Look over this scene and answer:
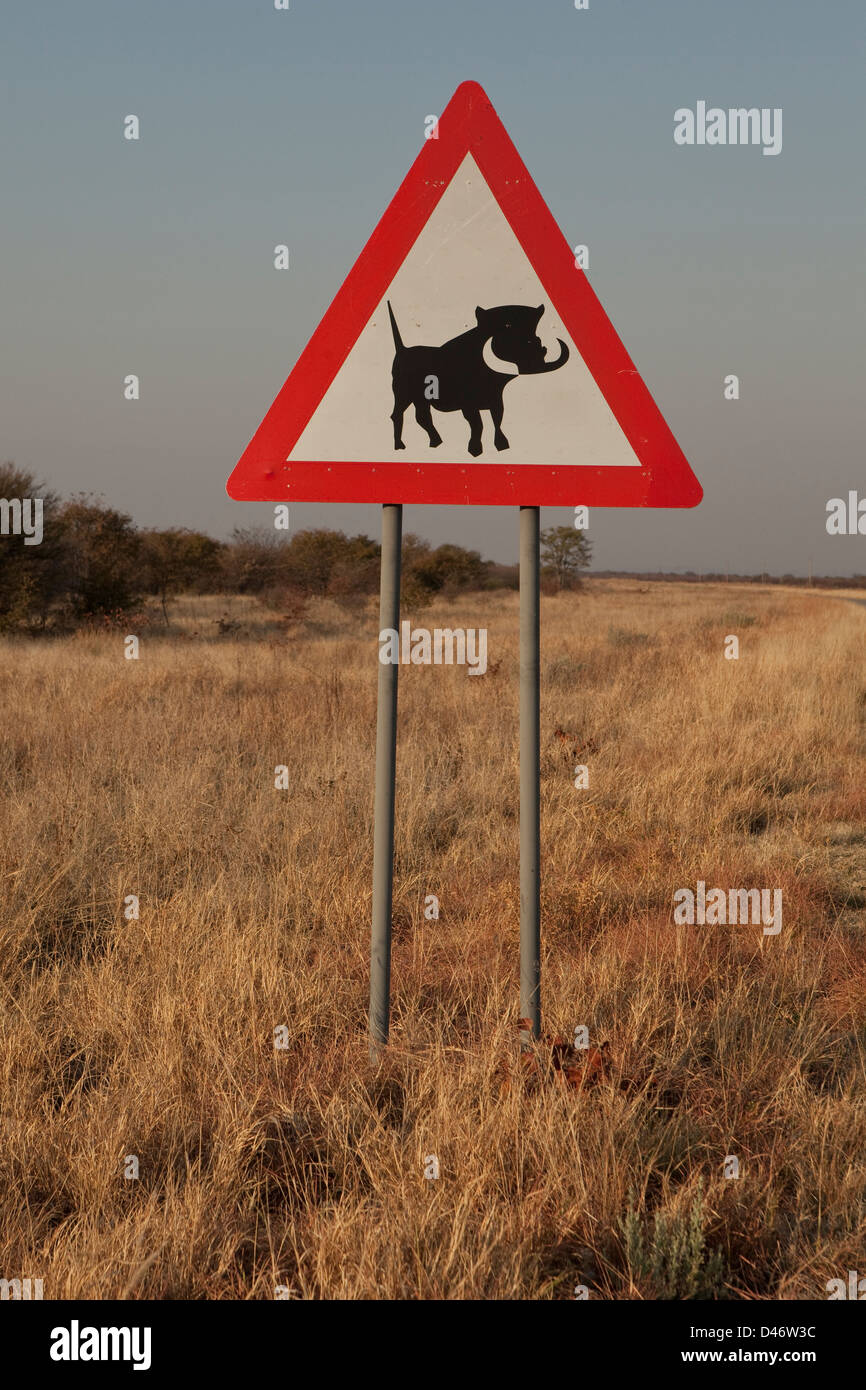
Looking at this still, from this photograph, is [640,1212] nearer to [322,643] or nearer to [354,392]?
[354,392]

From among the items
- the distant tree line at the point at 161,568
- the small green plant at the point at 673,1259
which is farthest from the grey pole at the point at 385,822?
the distant tree line at the point at 161,568

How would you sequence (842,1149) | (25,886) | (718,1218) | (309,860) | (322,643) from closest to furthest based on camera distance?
1. (718,1218)
2. (842,1149)
3. (25,886)
4. (309,860)
5. (322,643)

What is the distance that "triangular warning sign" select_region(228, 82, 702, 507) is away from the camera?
249cm

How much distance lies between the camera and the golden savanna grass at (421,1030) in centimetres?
186

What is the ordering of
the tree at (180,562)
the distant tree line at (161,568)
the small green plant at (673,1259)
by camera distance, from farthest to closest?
the tree at (180,562) < the distant tree line at (161,568) < the small green plant at (673,1259)

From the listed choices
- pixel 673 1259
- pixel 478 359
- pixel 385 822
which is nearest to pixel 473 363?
pixel 478 359

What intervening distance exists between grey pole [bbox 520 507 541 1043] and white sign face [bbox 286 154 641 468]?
0.22m

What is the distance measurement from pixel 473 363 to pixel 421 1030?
1783 mm

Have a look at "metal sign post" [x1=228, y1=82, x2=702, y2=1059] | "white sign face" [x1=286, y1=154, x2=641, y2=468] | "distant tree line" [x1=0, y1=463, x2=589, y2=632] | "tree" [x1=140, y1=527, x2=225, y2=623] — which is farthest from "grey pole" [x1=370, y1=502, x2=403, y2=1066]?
"tree" [x1=140, y1=527, x2=225, y2=623]

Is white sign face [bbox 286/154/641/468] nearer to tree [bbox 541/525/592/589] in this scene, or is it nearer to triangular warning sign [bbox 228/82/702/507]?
triangular warning sign [bbox 228/82/702/507]

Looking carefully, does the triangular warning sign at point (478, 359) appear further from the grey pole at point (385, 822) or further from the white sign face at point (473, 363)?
the grey pole at point (385, 822)

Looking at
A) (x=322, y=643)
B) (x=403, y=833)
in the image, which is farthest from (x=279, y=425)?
(x=322, y=643)
